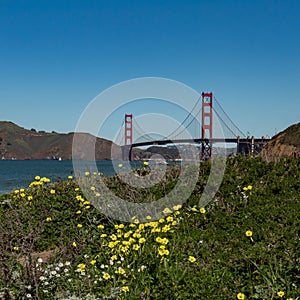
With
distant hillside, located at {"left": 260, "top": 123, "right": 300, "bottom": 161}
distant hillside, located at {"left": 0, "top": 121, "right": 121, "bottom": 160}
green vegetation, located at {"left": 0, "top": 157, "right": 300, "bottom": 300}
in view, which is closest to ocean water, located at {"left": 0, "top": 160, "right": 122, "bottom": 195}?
green vegetation, located at {"left": 0, "top": 157, "right": 300, "bottom": 300}

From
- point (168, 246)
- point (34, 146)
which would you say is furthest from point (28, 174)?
point (34, 146)

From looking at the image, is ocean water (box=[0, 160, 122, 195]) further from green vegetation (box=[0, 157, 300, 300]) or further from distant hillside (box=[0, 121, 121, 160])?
distant hillside (box=[0, 121, 121, 160])

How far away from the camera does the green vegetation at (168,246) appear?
401 cm

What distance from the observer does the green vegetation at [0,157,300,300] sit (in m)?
4.01

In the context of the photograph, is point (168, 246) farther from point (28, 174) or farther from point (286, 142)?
point (28, 174)

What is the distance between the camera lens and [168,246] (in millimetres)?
5125

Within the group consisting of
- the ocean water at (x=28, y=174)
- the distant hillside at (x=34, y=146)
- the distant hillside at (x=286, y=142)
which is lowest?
the ocean water at (x=28, y=174)

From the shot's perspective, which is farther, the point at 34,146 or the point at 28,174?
the point at 34,146

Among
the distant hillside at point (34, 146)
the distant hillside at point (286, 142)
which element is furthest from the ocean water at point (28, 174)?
the distant hillside at point (34, 146)

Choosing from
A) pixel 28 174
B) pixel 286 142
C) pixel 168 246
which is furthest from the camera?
pixel 28 174

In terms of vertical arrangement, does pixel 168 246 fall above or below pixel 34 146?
below

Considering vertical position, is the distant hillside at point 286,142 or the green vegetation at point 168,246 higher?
the distant hillside at point 286,142

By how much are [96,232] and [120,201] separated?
1.50 meters

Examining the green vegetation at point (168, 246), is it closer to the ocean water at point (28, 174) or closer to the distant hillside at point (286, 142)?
the ocean water at point (28, 174)
